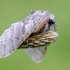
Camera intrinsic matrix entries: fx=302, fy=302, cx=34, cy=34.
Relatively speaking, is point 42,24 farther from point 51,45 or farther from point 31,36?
point 51,45

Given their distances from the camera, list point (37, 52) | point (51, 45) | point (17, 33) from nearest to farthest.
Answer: point (17, 33), point (37, 52), point (51, 45)

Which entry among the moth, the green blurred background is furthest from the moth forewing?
the green blurred background

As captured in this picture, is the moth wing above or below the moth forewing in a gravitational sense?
below

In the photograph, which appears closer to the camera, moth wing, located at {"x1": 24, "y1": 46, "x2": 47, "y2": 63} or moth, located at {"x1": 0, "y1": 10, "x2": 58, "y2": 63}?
moth, located at {"x1": 0, "y1": 10, "x2": 58, "y2": 63}

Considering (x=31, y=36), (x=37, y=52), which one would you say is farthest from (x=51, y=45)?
(x=31, y=36)

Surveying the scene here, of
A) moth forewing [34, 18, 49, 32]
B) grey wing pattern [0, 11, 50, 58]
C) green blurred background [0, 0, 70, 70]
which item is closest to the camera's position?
grey wing pattern [0, 11, 50, 58]

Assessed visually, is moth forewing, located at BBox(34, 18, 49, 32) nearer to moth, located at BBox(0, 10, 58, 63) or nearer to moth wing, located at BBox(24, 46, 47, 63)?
moth, located at BBox(0, 10, 58, 63)
